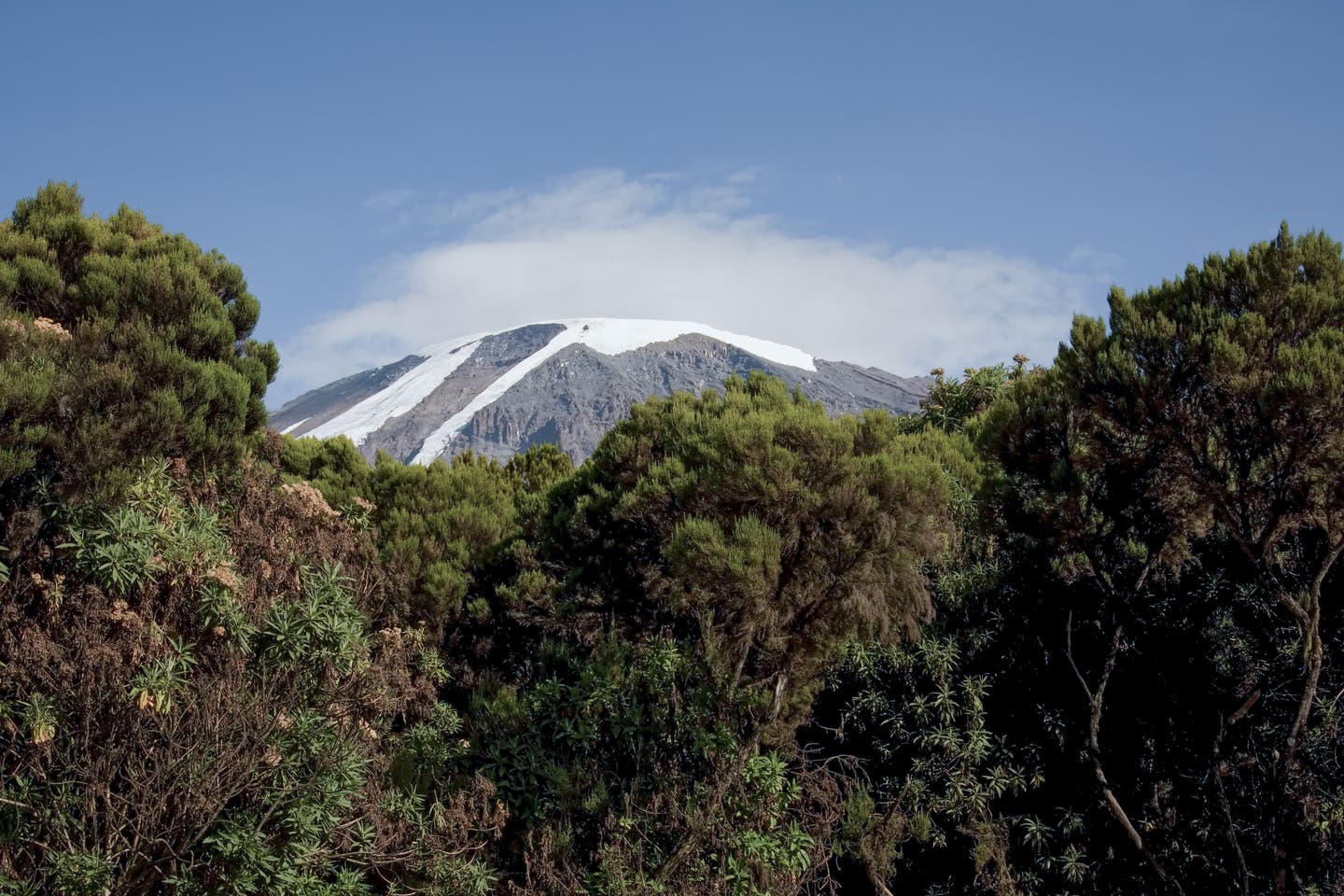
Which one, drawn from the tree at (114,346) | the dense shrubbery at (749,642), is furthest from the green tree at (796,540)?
the tree at (114,346)

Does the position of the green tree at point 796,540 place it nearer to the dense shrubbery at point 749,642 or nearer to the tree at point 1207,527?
the dense shrubbery at point 749,642

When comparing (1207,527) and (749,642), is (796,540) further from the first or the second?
(1207,527)

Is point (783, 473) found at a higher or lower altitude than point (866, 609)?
higher

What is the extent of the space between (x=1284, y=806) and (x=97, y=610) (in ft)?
34.7

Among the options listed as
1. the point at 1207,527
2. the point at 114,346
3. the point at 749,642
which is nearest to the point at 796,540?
the point at 749,642

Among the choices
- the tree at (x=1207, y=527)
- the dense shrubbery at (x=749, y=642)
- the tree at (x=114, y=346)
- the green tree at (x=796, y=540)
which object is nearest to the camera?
the dense shrubbery at (x=749, y=642)

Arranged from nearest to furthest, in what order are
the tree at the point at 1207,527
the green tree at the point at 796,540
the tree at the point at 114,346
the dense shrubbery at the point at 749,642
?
the dense shrubbery at the point at 749,642, the tree at the point at 1207,527, the tree at the point at 114,346, the green tree at the point at 796,540

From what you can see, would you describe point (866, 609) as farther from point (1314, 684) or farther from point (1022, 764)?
point (1314, 684)

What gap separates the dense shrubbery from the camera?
8.52 meters

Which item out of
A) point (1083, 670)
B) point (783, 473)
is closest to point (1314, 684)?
point (1083, 670)

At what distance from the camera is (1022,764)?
11.6 m

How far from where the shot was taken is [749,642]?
11500mm

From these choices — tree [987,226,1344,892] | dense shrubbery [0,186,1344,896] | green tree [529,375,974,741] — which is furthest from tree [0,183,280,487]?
tree [987,226,1344,892]

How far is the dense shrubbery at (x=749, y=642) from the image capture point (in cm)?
852
